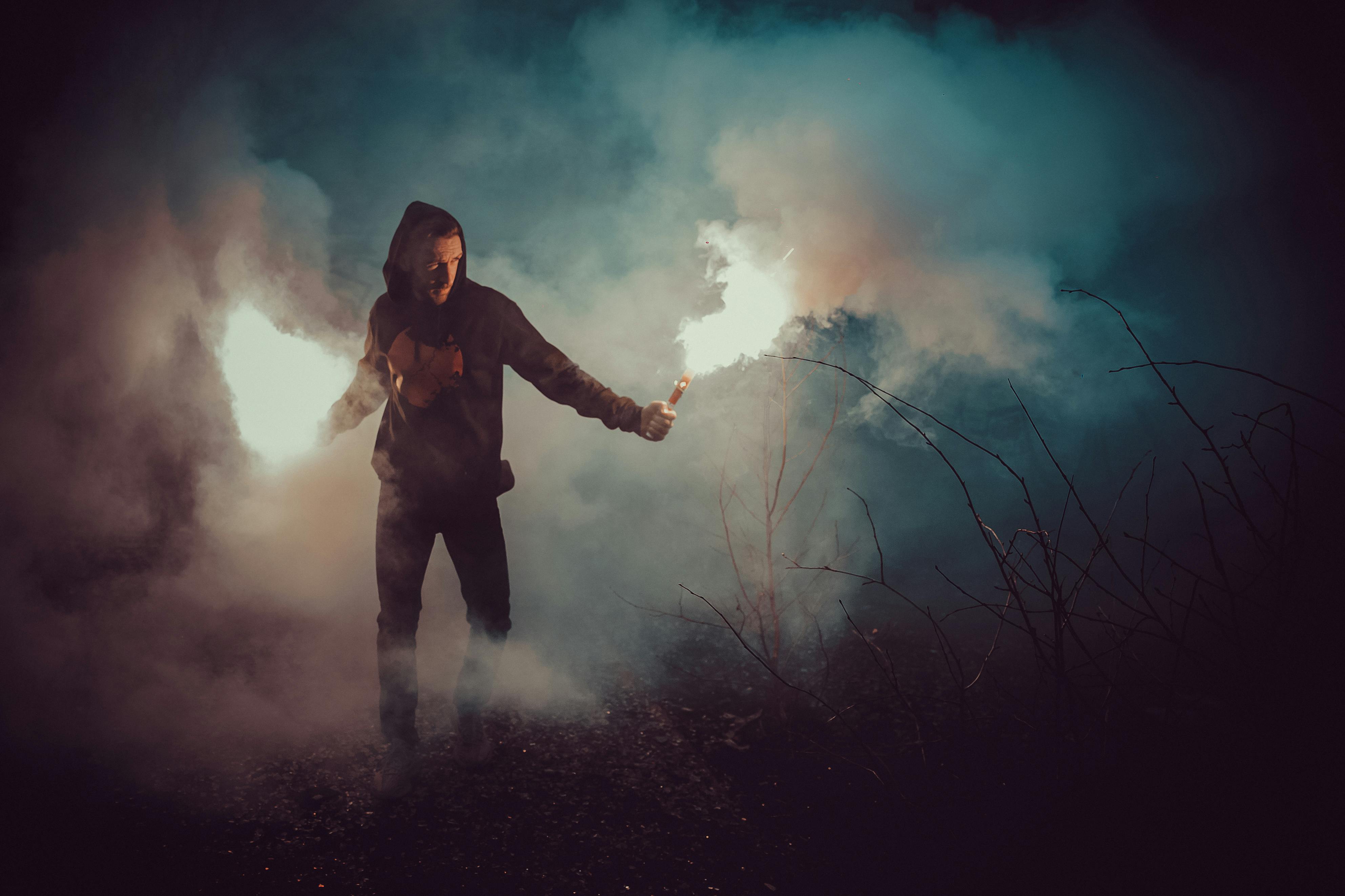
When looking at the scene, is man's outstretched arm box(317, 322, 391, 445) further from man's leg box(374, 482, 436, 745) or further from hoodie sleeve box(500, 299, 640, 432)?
hoodie sleeve box(500, 299, 640, 432)

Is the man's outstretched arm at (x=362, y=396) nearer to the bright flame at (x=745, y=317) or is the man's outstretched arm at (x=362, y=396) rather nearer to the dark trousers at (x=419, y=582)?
the dark trousers at (x=419, y=582)

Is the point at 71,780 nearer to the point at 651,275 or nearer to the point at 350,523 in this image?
the point at 350,523

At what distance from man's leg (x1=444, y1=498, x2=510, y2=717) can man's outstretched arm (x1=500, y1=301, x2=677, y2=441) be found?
0.63m

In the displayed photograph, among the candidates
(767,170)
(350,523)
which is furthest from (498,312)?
(350,523)

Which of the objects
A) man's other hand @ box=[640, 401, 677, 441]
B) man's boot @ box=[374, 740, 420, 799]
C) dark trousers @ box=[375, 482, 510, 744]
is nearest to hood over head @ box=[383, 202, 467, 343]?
dark trousers @ box=[375, 482, 510, 744]

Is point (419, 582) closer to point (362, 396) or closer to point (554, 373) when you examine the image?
point (362, 396)

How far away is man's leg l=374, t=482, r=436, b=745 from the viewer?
2.71 meters

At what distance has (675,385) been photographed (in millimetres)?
2664

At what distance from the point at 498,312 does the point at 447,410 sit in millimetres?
509

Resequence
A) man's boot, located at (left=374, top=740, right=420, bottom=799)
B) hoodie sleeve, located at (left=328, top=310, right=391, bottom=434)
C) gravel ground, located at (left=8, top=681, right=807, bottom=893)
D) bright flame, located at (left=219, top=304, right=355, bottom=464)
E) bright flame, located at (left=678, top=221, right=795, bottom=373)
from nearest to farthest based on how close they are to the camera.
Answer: gravel ground, located at (left=8, top=681, right=807, bottom=893) → man's boot, located at (left=374, top=740, right=420, bottom=799) → hoodie sleeve, located at (left=328, top=310, right=391, bottom=434) → bright flame, located at (left=678, top=221, right=795, bottom=373) → bright flame, located at (left=219, top=304, right=355, bottom=464)

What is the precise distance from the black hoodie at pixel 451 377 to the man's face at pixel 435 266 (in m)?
0.04

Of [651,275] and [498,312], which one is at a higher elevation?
[651,275]

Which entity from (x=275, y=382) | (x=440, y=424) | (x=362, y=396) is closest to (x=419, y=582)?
(x=440, y=424)

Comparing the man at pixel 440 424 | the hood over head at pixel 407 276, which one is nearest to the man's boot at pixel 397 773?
the man at pixel 440 424
